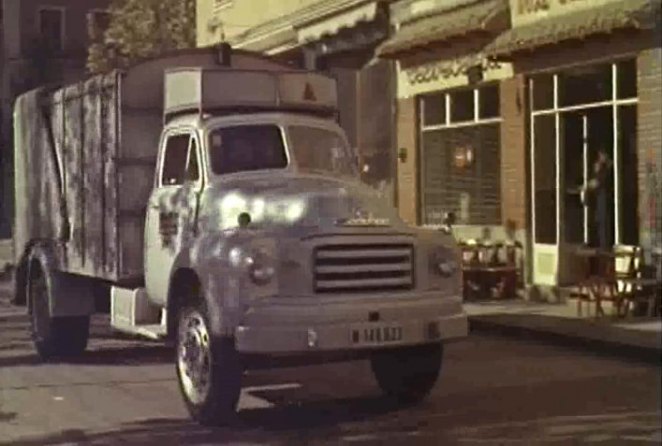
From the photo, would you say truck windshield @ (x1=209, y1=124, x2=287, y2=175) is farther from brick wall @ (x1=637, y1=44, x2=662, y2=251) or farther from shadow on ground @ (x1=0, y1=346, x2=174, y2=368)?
shadow on ground @ (x1=0, y1=346, x2=174, y2=368)

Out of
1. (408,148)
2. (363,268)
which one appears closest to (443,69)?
(408,148)

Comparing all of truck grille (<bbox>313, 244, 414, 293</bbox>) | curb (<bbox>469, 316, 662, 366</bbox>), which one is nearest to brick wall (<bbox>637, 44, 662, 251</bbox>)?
curb (<bbox>469, 316, 662, 366</bbox>)

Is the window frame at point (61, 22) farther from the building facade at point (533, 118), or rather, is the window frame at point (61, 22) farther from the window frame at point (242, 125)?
the window frame at point (242, 125)

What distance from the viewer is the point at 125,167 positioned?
1207cm

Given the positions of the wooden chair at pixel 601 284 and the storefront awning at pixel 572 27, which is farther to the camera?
the storefront awning at pixel 572 27

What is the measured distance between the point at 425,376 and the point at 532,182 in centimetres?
692

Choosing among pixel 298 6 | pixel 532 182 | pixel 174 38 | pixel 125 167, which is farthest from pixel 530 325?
pixel 174 38

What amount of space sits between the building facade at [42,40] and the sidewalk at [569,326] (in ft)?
80.7

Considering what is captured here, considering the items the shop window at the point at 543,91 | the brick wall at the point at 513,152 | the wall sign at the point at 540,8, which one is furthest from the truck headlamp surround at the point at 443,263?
the brick wall at the point at 513,152

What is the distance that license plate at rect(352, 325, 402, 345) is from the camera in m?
9.60

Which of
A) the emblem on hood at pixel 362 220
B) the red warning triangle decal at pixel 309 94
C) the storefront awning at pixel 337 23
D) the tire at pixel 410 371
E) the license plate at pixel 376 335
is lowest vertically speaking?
the tire at pixel 410 371

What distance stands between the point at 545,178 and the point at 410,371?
225 inches

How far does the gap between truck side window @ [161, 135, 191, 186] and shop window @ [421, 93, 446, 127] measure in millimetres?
10724

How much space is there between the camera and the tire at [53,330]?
13.9 m
